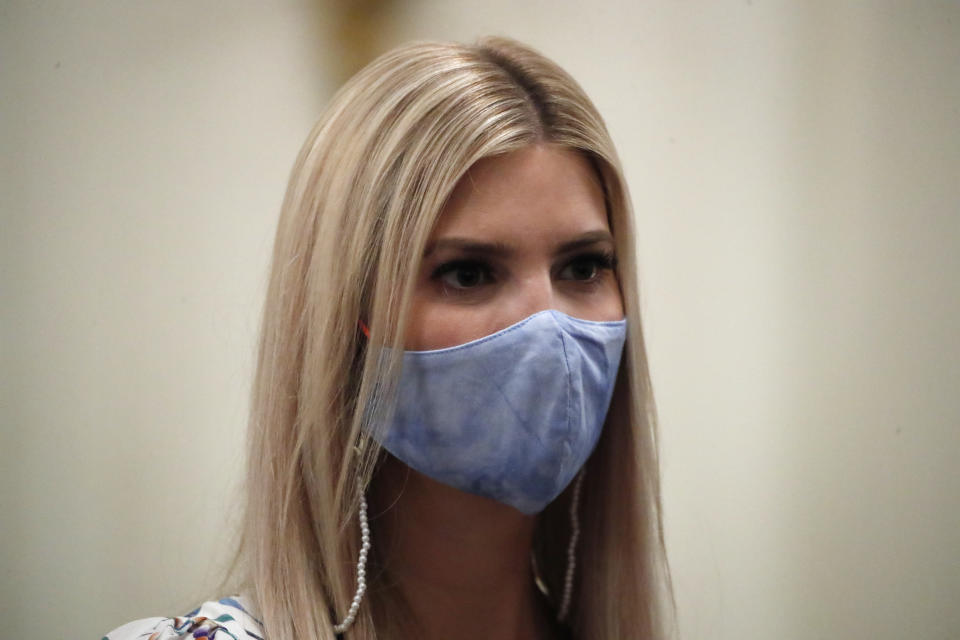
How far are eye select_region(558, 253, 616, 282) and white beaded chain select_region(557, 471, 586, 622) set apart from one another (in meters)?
0.40

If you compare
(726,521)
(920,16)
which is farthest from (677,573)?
(920,16)

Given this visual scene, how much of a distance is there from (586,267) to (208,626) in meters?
0.71

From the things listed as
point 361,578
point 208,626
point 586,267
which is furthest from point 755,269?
point 208,626

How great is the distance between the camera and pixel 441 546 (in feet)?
3.84

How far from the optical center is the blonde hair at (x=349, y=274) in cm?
106

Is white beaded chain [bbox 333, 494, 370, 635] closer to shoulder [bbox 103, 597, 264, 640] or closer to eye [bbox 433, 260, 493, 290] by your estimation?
shoulder [bbox 103, 597, 264, 640]

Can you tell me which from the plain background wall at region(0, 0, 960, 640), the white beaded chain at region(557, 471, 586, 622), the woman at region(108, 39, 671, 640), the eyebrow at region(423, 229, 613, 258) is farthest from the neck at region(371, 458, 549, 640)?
the plain background wall at region(0, 0, 960, 640)

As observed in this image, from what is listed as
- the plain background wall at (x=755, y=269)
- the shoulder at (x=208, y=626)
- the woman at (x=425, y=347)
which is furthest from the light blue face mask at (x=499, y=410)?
the plain background wall at (x=755, y=269)

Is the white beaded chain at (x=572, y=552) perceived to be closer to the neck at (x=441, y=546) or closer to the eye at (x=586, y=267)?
the neck at (x=441, y=546)

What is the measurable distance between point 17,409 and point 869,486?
66.6 inches

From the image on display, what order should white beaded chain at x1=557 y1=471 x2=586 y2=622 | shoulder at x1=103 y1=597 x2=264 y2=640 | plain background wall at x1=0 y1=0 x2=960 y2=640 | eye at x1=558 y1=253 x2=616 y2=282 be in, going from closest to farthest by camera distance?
shoulder at x1=103 y1=597 x2=264 y2=640 → eye at x1=558 y1=253 x2=616 y2=282 → white beaded chain at x1=557 y1=471 x2=586 y2=622 → plain background wall at x1=0 y1=0 x2=960 y2=640

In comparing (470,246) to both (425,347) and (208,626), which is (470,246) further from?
(208,626)

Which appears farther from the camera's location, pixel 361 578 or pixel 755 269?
pixel 755 269

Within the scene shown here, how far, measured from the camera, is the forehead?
1067mm
